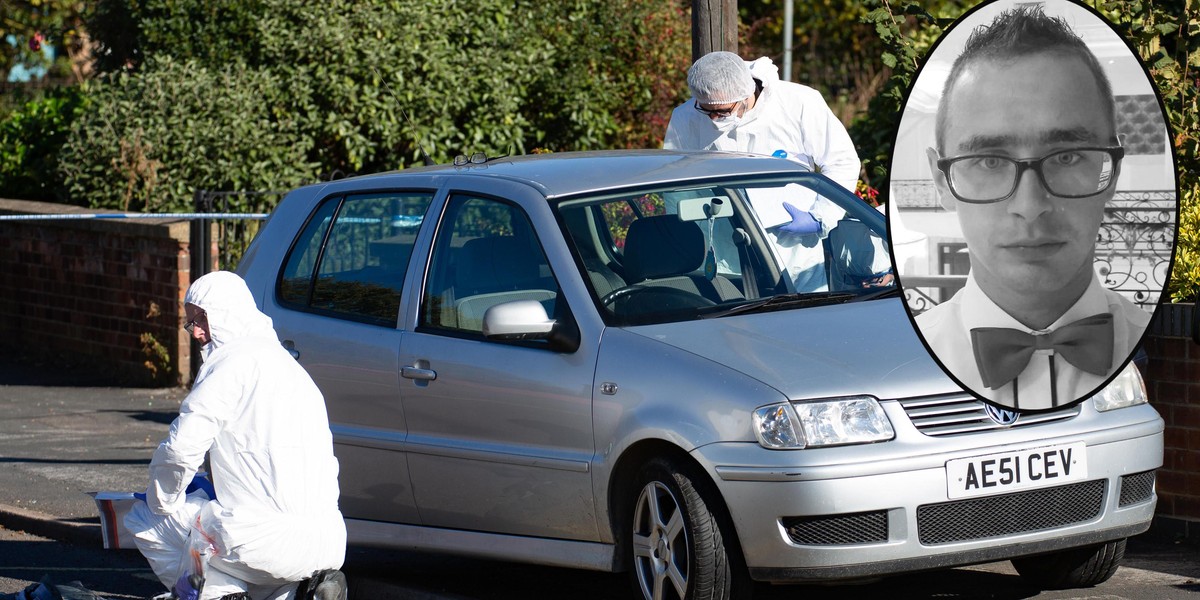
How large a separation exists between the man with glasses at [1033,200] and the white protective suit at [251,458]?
324cm

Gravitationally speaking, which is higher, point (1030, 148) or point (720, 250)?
point (1030, 148)

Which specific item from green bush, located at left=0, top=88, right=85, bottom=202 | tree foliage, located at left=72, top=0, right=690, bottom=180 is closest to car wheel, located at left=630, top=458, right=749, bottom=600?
tree foliage, located at left=72, top=0, right=690, bottom=180

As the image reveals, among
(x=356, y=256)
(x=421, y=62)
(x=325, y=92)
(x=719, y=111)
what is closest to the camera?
(x=356, y=256)

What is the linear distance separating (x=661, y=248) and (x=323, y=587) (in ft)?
5.82

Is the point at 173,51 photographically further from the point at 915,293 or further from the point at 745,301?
the point at 915,293

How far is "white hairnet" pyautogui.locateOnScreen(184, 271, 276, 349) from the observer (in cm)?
532

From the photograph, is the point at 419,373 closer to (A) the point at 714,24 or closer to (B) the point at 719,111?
(B) the point at 719,111

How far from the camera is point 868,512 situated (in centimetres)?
493

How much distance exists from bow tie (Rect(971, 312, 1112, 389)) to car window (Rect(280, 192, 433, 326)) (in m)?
4.16

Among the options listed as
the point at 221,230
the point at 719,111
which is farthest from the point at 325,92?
the point at 719,111

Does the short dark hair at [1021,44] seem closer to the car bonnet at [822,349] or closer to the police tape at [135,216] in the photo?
the car bonnet at [822,349]

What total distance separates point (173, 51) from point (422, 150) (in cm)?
248

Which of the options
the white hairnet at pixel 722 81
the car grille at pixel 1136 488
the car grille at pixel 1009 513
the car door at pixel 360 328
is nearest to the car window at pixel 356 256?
the car door at pixel 360 328

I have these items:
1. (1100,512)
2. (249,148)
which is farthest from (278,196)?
(1100,512)
